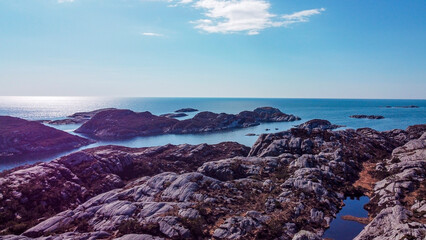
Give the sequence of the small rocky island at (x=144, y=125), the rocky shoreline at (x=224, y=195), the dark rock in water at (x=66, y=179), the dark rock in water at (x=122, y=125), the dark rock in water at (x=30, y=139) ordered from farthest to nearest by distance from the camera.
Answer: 1. the small rocky island at (x=144, y=125)
2. the dark rock in water at (x=122, y=125)
3. the dark rock in water at (x=30, y=139)
4. the dark rock in water at (x=66, y=179)
5. the rocky shoreline at (x=224, y=195)

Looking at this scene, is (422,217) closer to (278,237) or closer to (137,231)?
(278,237)

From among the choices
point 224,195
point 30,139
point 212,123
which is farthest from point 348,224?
point 212,123

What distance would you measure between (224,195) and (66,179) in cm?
3197

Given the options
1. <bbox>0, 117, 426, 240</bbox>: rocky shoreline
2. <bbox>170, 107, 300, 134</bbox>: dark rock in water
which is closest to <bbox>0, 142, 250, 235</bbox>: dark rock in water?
<bbox>0, 117, 426, 240</bbox>: rocky shoreline

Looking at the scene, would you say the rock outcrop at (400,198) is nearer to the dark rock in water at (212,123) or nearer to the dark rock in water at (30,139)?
the dark rock in water at (212,123)

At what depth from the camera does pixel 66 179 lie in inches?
1832

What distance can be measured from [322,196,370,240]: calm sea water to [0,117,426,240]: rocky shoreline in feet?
3.34

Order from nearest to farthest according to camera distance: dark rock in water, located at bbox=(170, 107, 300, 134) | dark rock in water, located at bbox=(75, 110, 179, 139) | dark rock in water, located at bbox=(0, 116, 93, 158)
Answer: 1. dark rock in water, located at bbox=(0, 116, 93, 158)
2. dark rock in water, located at bbox=(75, 110, 179, 139)
3. dark rock in water, located at bbox=(170, 107, 300, 134)

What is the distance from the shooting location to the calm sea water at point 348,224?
31.3m

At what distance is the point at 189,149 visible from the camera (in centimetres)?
7956

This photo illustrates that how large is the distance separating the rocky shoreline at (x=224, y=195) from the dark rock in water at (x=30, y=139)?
5818 cm

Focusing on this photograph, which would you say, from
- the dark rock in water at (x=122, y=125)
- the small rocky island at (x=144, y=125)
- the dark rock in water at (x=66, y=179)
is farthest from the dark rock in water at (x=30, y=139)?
the dark rock in water at (x=66, y=179)

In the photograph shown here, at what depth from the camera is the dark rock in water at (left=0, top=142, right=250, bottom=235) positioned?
36.0m

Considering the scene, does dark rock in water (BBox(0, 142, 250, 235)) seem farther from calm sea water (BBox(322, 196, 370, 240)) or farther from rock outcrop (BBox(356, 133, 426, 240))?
rock outcrop (BBox(356, 133, 426, 240))
